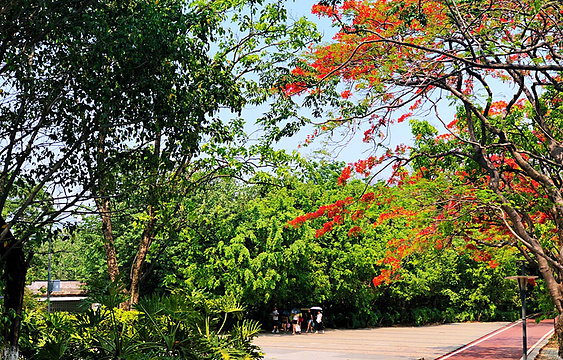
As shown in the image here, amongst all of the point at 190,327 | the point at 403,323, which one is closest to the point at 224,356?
the point at 190,327

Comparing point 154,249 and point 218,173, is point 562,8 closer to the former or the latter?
point 218,173

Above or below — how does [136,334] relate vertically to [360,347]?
above

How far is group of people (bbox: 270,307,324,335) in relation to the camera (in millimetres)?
27828

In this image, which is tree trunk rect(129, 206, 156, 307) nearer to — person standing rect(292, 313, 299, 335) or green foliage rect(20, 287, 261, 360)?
green foliage rect(20, 287, 261, 360)

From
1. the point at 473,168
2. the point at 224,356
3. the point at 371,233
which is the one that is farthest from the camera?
the point at 371,233

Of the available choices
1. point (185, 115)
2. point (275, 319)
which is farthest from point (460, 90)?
point (275, 319)

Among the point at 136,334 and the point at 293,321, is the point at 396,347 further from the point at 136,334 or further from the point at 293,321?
the point at 136,334

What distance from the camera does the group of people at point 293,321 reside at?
91.3ft

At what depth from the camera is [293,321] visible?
1105 inches

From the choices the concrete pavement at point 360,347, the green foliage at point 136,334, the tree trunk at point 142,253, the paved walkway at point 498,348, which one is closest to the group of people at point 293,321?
the concrete pavement at point 360,347

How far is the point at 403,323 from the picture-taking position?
36.5m

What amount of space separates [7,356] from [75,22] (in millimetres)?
4599

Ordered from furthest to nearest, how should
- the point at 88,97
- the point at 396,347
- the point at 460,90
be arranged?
the point at 396,347, the point at 460,90, the point at 88,97

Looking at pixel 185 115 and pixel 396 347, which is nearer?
pixel 185 115
